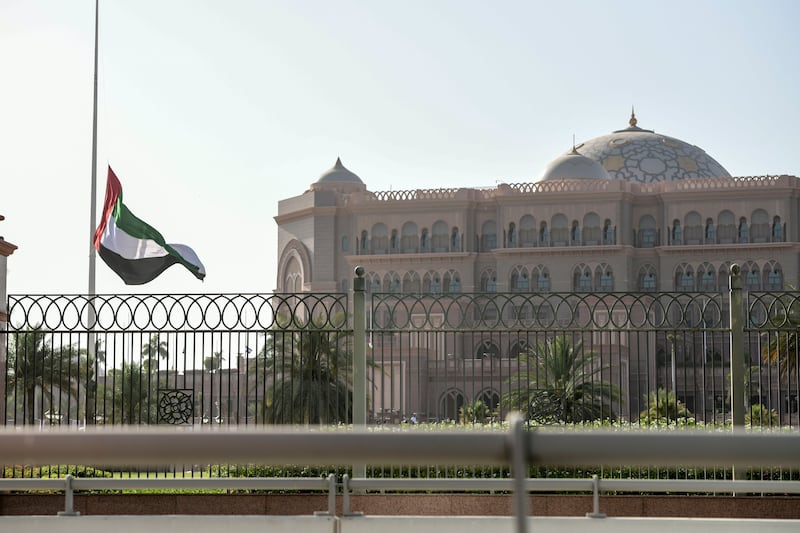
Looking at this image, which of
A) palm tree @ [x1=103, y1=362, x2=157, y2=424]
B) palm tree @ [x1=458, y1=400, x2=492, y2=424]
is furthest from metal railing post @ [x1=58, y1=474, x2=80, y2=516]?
palm tree @ [x1=458, y1=400, x2=492, y2=424]

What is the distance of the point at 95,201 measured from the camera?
2981 centimetres

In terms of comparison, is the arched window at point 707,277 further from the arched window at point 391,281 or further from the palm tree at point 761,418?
the palm tree at point 761,418

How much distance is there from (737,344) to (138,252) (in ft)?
26.5

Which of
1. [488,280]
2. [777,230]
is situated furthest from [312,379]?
[777,230]

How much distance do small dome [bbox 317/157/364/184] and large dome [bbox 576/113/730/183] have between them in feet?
48.1

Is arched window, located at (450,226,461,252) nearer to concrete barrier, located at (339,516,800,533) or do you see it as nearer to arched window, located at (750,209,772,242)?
arched window, located at (750,209,772,242)

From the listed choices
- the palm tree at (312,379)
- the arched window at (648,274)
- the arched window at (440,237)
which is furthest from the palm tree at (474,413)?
the arched window at (648,274)

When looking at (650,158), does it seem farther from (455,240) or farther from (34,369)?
(34,369)

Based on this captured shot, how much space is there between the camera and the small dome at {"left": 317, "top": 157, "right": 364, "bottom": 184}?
6717cm

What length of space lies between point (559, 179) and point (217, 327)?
2096 inches

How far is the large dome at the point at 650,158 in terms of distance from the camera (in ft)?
226

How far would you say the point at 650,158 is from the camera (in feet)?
228

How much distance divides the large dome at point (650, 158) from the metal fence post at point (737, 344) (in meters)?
59.7

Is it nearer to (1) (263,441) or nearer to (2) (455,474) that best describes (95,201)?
(2) (455,474)
